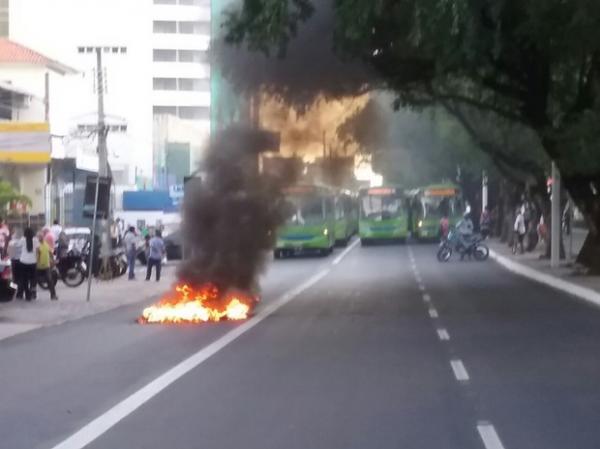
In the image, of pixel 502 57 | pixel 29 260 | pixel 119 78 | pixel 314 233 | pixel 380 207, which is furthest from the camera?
pixel 380 207

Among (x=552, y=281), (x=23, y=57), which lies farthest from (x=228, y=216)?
(x=23, y=57)

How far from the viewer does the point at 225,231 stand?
81.0 feet

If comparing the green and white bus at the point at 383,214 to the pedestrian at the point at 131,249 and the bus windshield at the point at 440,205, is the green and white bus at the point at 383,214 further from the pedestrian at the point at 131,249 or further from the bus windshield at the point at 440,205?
the pedestrian at the point at 131,249

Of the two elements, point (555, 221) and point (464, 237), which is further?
point (464, 237)

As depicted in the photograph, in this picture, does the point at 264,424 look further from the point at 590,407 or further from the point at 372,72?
the point at 372,72

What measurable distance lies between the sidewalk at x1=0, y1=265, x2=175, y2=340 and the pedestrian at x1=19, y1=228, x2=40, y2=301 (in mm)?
344

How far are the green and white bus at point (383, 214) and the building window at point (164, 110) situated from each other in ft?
36.1

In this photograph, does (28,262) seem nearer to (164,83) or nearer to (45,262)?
(45,262)

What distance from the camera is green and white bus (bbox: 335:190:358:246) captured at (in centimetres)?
5663

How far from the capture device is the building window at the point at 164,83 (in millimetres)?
48031

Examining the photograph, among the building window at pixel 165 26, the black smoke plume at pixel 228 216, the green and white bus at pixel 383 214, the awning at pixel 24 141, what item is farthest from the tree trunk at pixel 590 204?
the green and white bus at pixel 383 214

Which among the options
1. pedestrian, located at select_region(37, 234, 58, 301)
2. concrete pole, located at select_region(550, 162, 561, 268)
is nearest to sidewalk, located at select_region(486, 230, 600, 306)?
concrete pole, located at select_region(550, 162, 561, 268)

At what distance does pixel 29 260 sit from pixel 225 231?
614 centimetres

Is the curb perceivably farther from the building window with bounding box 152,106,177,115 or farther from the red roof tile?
the red roof tile
